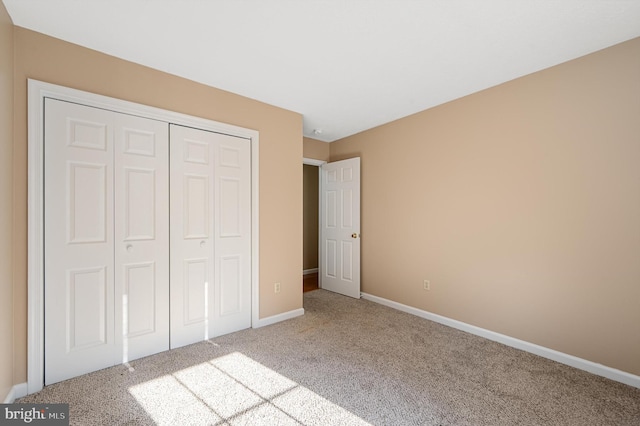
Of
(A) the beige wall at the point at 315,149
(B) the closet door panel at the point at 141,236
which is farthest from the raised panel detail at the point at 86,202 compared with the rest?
(A) the beige wall at the point at 315,149

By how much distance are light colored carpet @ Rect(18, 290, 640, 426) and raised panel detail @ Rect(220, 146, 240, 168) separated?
1793 millimetres

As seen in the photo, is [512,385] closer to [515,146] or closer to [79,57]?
[515,146]

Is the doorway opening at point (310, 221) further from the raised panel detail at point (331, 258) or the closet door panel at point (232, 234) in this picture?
the closet door panel at point (232, 234)

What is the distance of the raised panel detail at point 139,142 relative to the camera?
2330 mm

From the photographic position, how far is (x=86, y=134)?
84.7 inches

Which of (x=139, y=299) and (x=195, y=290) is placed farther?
(x=195, y=290)

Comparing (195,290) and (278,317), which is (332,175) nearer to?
(278,317)

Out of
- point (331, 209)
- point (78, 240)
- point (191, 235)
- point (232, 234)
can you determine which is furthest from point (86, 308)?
point (331, 209)

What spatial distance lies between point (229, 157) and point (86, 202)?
126cm

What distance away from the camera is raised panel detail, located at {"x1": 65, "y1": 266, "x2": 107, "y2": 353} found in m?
2.08

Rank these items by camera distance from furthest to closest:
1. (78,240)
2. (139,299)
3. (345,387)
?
(139,299) → (78,240) → (345,387)

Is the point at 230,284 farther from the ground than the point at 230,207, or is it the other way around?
the point at 230,207

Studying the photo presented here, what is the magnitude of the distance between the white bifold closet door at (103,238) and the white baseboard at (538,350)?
2861mm

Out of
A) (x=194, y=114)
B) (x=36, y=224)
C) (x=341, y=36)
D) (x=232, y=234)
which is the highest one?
(x=341, y=36)
